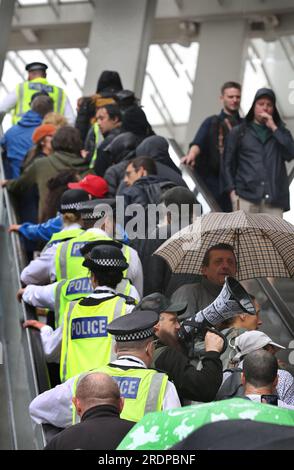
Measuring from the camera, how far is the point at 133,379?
6.75 m

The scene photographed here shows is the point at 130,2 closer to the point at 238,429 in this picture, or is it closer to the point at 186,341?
the point at 186,341

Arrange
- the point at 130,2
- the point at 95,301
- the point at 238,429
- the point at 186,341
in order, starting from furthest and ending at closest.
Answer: the point at 130,2 → the point at 95,301 → the point at 186,341 → the point at 238,429

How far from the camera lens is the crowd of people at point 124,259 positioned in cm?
676

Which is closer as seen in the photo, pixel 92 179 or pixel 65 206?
pixel 65 206

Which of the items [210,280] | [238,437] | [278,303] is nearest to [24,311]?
[210,280]

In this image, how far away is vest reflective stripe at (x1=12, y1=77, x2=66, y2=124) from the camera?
1473 cm

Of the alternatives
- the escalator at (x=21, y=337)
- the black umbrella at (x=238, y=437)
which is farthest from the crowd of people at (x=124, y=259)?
the black umbrella at (x=238, y=437)

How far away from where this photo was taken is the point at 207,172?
13.6 meters

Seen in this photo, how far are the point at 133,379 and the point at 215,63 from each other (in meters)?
16.3

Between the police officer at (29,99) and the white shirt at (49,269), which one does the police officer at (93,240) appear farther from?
the police officer at (29,99)

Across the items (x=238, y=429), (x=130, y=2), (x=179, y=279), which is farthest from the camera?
(x=130, y=2)
